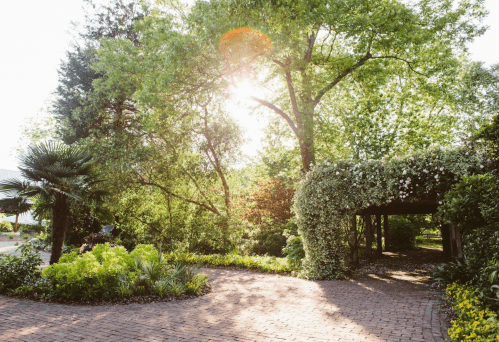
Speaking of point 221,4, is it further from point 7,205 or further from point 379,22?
point 7,205

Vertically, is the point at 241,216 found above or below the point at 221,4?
below

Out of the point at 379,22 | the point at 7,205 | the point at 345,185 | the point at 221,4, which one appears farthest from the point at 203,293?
the point at 379,22

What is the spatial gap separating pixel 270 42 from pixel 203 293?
8.23 m

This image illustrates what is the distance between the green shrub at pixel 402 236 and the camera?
69.4 feet

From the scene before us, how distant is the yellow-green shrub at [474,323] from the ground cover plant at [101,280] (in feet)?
17.8

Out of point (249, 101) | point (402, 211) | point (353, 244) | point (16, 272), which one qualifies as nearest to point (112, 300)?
A: point (16, 272)

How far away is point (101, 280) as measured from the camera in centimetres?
720

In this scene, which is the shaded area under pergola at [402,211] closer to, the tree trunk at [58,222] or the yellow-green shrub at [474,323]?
the yellow-green shrub at [474,323]

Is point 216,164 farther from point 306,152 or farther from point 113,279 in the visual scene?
point 113,279

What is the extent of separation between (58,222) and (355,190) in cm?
879

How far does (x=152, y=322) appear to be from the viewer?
18.4 feet

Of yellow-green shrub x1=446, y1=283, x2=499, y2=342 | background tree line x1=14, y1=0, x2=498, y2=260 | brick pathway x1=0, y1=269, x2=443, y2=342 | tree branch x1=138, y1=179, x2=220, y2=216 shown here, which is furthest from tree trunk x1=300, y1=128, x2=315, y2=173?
yellow-green shrub x1=446, y1=283, x2=499, y2=342

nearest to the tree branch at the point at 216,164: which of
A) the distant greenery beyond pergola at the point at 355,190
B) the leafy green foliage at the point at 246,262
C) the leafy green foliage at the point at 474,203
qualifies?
the leafy green foliage at the point at 246,262

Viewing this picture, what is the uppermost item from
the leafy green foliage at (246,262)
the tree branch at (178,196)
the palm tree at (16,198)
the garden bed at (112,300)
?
the tree branch at (178,196)
